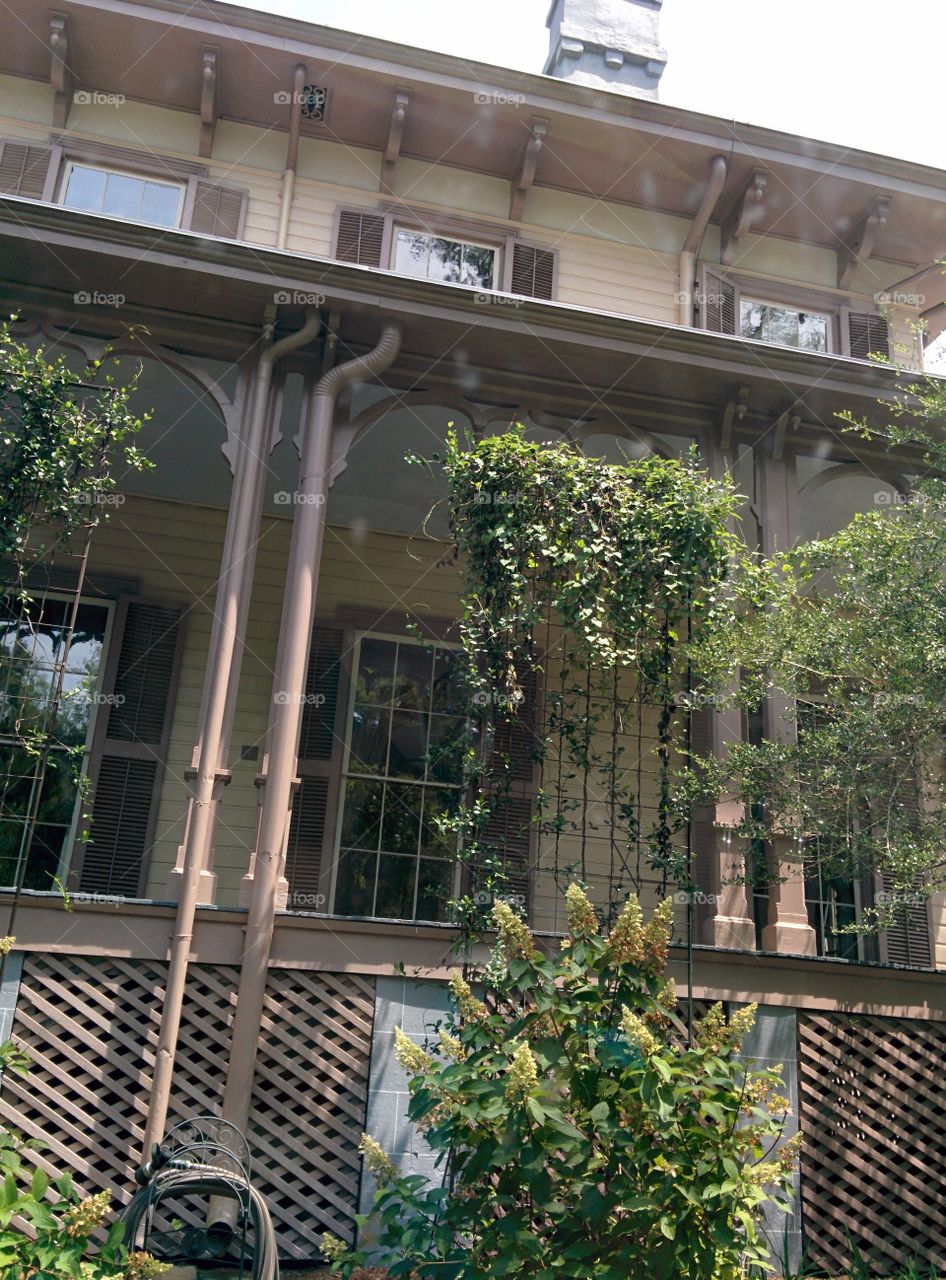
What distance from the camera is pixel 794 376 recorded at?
7.89 m

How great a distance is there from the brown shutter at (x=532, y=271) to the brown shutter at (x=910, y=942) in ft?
18.3

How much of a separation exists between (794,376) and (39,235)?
4.83 meters

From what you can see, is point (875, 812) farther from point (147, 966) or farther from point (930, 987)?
point (147, 966)

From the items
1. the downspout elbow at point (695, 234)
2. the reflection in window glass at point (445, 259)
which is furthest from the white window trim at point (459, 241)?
the downspout elbow at point (695, 234)

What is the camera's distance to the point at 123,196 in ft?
31.3

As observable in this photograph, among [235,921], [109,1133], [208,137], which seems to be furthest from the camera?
[208,137]

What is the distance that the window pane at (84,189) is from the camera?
941 centimetres

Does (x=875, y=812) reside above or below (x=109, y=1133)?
above

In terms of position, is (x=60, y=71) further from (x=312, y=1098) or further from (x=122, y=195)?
(x=312, y=1098)

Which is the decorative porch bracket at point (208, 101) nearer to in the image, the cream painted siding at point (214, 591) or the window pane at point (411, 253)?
the window pane at point (411, 253)

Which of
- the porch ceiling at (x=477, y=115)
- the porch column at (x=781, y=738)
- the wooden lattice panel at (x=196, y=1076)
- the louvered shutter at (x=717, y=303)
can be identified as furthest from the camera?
the louvered shutter at (x=717, y=303)

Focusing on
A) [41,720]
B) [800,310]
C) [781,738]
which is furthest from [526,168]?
[41,720]

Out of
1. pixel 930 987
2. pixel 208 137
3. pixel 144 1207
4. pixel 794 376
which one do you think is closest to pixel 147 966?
pixel 144 1207

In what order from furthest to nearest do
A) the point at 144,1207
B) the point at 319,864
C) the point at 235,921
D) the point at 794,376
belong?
the point at 319,864, the point at 794,376, the point at 235,921, the point at 144,1207
